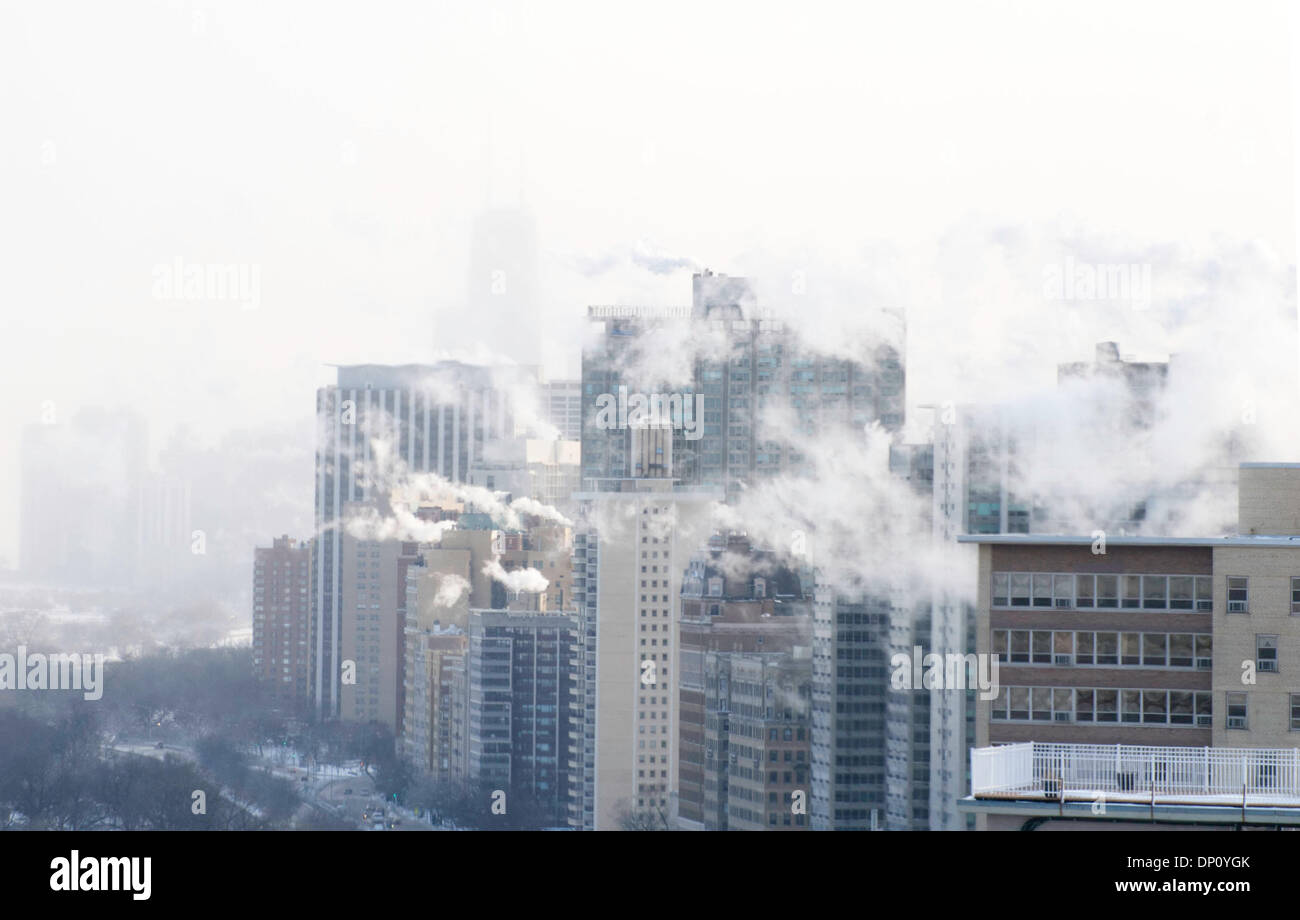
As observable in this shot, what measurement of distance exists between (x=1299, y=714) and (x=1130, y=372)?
23.5m

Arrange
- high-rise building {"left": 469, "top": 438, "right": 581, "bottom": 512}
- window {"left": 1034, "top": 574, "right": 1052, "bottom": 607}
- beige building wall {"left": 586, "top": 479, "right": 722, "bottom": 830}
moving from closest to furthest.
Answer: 1. window {"left": 1034, "top": 574, "right": 1052, "bottom": 607}
2. beige building wall {"left": 586, "top": 479, "right": 722, "bottom": 830}
3. high-rise building {"left": 469, "top": 438, "right": 581, "bottom": 512}

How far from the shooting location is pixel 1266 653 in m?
13.3

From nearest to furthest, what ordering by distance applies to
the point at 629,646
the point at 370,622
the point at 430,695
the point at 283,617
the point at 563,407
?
the point at 629,646
the point at 430,695
the point at 283,617
the point at 370,622
the point at 563,407

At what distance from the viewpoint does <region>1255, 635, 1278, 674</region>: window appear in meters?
13.3

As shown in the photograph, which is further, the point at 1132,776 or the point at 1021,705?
the point at 1021,705

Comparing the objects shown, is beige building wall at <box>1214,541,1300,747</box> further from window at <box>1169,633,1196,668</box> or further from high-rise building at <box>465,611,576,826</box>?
high-rise building at <box>465,611,576,826</box>

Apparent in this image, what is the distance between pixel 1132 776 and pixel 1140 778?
0.12 meters

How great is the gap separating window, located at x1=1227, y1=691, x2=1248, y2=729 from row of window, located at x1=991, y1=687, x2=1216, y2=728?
17 cm

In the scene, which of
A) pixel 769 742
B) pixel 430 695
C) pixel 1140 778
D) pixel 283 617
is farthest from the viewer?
pixel 283 617

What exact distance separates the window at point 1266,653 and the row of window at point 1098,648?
378mm

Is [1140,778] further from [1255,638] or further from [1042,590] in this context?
[1255,638]

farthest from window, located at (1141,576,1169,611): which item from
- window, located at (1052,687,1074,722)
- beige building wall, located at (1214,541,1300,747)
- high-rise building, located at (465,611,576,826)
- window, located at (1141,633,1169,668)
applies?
high-rise building, located at (465,611,576,826)

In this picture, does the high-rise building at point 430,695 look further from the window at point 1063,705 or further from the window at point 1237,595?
the window at point 1237,595

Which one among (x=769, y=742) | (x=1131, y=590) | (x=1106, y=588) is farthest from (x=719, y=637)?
(x=1106, y=588)
